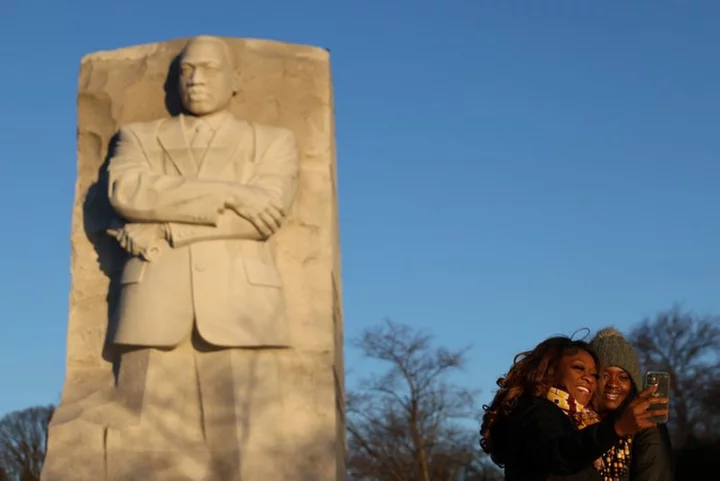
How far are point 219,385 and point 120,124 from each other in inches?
75.6

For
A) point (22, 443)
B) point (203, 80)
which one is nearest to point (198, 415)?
point (203, 80)

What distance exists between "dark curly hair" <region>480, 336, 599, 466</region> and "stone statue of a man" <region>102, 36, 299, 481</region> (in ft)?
10.4

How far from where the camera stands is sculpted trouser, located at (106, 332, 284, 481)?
6469mm

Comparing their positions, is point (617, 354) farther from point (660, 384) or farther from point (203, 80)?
point (203, 80)

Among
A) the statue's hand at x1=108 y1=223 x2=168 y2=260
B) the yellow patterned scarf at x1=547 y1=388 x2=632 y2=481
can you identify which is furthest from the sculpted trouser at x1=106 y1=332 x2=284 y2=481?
the yellow patterned scarf at x1=547 y1=388 x2=632 y2=481

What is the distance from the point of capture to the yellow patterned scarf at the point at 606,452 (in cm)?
349

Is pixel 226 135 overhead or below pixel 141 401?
overhead

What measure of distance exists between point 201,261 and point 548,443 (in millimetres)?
3740

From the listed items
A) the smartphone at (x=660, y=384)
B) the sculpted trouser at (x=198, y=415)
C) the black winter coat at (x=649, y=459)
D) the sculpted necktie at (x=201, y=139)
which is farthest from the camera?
the sculpted necktie at (x=201, y=139)

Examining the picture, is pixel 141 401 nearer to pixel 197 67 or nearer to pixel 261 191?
pixel 261 191

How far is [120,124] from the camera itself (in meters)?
7.42

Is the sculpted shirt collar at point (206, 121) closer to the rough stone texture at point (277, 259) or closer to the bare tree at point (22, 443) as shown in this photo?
the rough stone texture at point (277, 259)

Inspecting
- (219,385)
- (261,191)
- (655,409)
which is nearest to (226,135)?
(261,191)

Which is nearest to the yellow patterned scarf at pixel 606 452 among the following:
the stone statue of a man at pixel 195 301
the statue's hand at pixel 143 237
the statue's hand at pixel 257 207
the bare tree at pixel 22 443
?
the stone statue of a man at pixel 195 301
